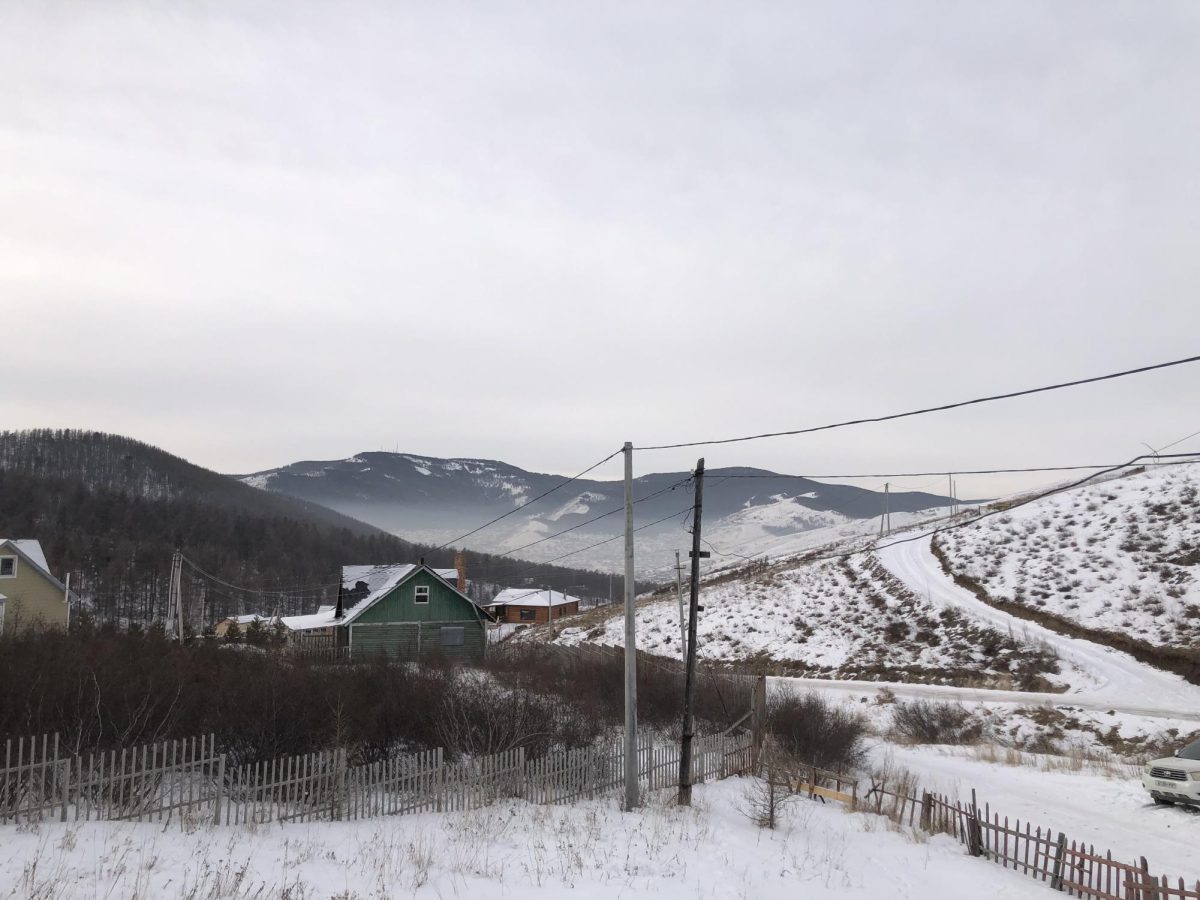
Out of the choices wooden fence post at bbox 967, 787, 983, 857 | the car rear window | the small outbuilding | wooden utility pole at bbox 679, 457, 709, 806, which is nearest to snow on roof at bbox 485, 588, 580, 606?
the small outbuilding

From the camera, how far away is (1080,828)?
18.9 metres

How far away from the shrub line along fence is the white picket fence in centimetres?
533

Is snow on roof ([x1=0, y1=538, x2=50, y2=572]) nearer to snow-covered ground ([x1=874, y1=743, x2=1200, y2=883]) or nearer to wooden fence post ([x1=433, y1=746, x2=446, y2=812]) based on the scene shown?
wooden fence post ([x1=433, y1=746, x2=446, y2=812])

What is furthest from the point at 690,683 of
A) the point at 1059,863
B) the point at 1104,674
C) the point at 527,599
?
the point at 527,599

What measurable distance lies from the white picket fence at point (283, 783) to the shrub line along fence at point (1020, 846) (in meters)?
5.33

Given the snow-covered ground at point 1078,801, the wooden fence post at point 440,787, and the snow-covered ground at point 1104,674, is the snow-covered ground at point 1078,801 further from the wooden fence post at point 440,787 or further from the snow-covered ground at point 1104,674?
the wooden fence post at point 440,787

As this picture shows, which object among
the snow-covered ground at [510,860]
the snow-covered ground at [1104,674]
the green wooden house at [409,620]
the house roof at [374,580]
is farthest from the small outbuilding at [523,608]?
the snow-covered ground at [510,860]

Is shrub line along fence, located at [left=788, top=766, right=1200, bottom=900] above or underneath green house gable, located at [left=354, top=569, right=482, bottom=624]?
underneath

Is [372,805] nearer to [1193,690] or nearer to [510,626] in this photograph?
[1193,690]

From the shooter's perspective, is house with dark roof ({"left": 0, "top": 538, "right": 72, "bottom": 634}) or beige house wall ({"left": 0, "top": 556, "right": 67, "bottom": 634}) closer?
beige house wall ({"left": 0, "top": 556, "right": 67, "bottom": 634})

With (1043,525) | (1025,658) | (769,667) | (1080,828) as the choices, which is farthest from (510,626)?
(1080,828)

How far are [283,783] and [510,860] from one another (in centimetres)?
469

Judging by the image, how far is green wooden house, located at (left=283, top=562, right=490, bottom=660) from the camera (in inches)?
1741

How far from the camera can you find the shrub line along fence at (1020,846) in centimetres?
Answer: 1235
